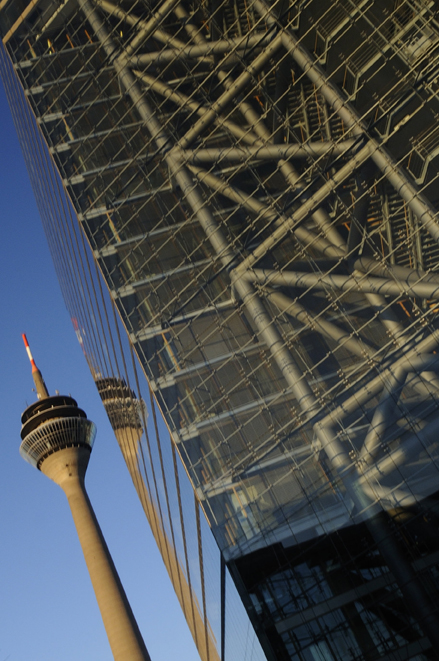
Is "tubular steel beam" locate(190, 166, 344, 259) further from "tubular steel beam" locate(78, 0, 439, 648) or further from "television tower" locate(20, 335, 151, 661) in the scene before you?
"television tower" locate(20, 335, 151, 661)

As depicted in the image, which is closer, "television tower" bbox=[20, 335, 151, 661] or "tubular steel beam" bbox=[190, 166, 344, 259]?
"tubular steel beam" bbox=[190, 166, 344, 259]

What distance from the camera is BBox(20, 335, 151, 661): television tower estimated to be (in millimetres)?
49688

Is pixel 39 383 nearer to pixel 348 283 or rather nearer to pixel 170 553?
pixel 170 553

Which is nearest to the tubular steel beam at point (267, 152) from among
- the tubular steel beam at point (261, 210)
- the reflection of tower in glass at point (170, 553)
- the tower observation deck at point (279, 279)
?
the tower observation deck at point (279, 279)

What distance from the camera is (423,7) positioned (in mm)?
21250

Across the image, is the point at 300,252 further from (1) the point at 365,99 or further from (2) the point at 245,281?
(1) the point at 365,99

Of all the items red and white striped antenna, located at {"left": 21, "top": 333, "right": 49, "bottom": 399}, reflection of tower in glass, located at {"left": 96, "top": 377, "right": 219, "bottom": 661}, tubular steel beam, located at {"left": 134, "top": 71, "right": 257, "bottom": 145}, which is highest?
red and white striped antenna, located at {"left": 21, "top": 333, "right": 49, "bottom": 399}

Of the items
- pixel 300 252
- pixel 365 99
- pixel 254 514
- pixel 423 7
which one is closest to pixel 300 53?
pixel 365 99

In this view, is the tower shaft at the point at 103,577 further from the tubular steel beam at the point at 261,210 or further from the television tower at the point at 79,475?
the tubular steel beam at the point at 261,210

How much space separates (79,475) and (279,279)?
Result: 151ft

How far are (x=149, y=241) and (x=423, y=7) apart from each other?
43.0ft

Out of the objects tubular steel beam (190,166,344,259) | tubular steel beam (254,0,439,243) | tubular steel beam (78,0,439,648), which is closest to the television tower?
tubular steel beam (78,0,439,648)

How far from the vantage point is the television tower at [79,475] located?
49.7 meters

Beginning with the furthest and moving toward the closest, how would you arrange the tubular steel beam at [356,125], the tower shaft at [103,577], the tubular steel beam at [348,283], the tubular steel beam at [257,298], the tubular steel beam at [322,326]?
the tower shaft at [103,577], the tubular steel beam at [322,326], the tubular steel beam at [348,283], the tubular steel beam at [356,125], the tubular steel beam at [257,298]
